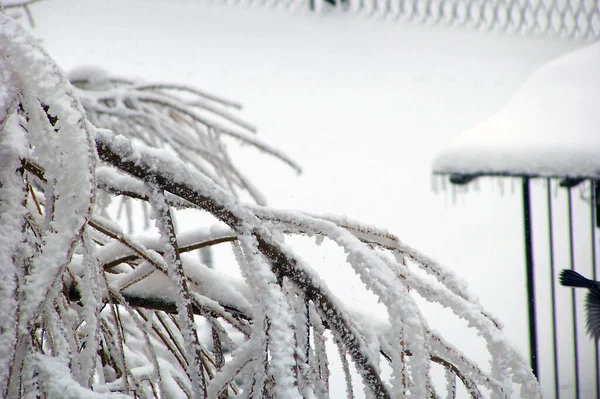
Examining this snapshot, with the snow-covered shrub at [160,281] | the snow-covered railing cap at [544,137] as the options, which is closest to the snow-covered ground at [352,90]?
the snow-covered railing cap at [544,137]

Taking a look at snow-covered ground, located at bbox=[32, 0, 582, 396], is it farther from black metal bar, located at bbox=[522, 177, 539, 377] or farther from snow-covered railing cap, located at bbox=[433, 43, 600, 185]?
snow-covered railing cap, located at bbox=[433, 43, 600, 185]

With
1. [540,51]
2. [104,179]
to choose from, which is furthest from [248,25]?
[104,179]

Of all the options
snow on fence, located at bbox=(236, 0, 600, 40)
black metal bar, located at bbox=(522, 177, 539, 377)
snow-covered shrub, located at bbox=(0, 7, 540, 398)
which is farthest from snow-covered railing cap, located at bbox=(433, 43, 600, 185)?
snow on fence, located at bbox=(236, 0, 600, 40)

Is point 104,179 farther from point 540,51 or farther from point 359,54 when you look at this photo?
point 540,51

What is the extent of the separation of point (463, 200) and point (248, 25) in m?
2.50

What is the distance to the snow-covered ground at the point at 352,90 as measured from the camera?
133 inches

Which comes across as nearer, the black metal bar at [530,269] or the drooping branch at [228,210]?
the drooping branch at [228,210]

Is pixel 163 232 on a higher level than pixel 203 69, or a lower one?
lower

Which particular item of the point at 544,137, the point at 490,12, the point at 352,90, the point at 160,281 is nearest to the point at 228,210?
the point at 160,281

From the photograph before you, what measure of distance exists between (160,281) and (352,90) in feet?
13.3

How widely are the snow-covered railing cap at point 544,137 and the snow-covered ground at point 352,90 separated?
47.6 inches

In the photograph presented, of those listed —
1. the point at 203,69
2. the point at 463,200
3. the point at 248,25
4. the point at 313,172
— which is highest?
the point at 248,25

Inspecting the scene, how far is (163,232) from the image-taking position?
409mm

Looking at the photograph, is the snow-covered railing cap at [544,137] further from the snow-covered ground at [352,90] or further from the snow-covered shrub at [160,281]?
the snow-covered ground at [352,90]
